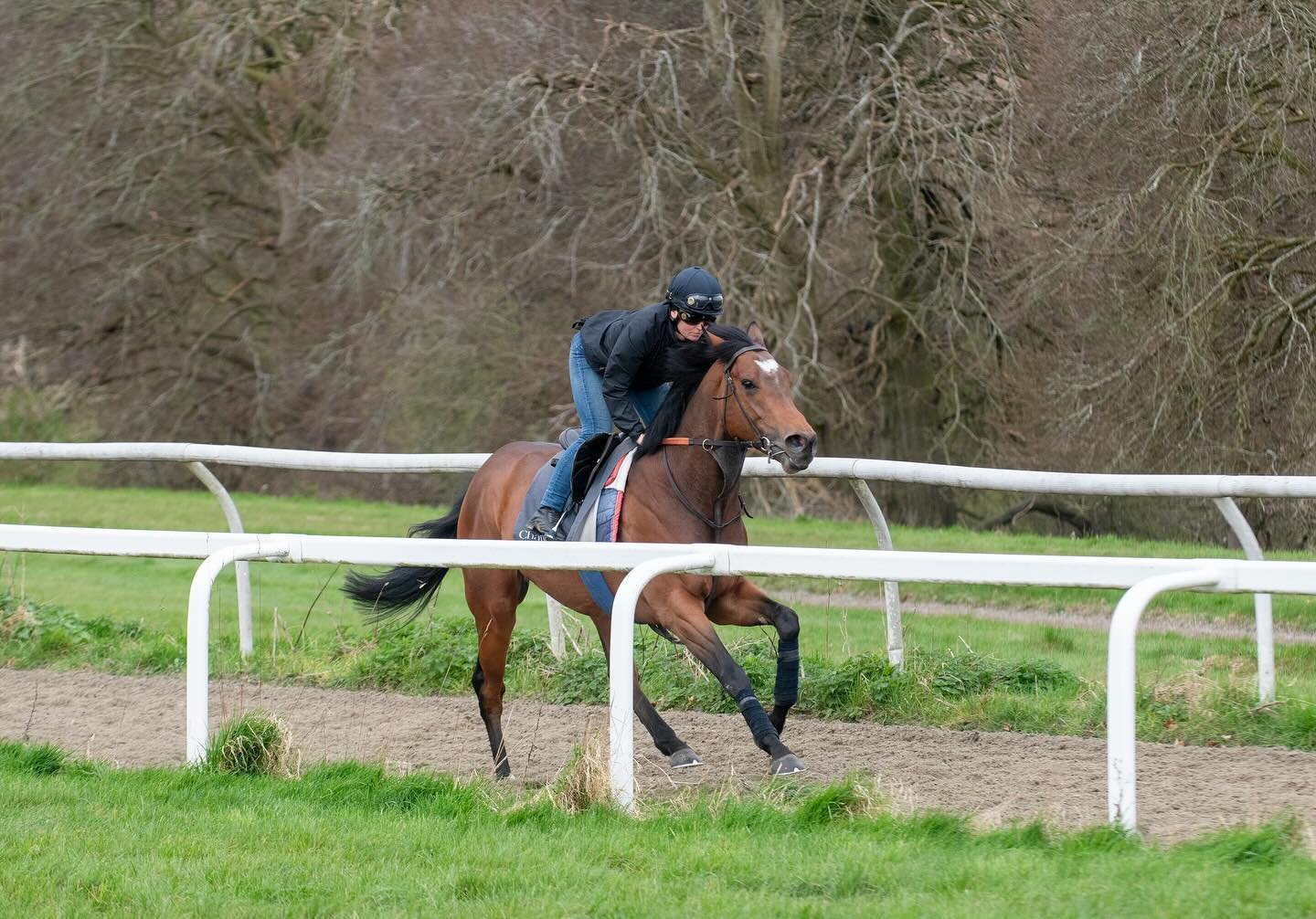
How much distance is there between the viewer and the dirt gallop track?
4.61 meters

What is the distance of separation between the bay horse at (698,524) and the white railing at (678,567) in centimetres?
87

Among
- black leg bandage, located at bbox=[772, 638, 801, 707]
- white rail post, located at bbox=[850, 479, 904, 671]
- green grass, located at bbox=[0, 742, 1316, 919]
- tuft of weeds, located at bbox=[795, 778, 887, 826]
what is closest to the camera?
green grass, located at bbox=[0, 742, 1316, 919]

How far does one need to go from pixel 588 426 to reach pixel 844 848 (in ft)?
9.29

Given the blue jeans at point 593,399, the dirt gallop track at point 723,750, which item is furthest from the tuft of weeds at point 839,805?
the blue jeans at point 593,399

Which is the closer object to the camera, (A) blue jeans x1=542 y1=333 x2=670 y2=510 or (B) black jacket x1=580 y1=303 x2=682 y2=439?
(B) black jacket x1=580 y1=303 x2=682 y2=439

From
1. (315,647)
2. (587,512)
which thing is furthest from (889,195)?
(587,512)

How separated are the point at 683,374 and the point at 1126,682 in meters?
2.67

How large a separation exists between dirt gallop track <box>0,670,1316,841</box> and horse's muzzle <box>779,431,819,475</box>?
1.02 meters

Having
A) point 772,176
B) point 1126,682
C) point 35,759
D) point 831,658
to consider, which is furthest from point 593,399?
point 772,176

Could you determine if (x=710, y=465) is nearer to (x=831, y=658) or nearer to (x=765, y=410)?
(x=765, y=410)

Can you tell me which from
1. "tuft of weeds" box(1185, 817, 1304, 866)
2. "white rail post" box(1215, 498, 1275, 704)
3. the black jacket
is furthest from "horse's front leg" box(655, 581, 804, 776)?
"white rail post" box(1215, 498, 1275, 704)

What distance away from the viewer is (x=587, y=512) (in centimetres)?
606

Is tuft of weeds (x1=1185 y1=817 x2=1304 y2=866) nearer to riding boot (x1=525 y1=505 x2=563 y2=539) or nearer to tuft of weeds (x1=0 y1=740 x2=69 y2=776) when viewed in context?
riding boot (x1=525 y1=505 x2=563 y2=539)

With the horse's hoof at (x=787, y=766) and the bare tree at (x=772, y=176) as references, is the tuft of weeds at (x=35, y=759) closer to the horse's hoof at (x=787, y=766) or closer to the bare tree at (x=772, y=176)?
the horse's hoof at (x=787, y=766)
